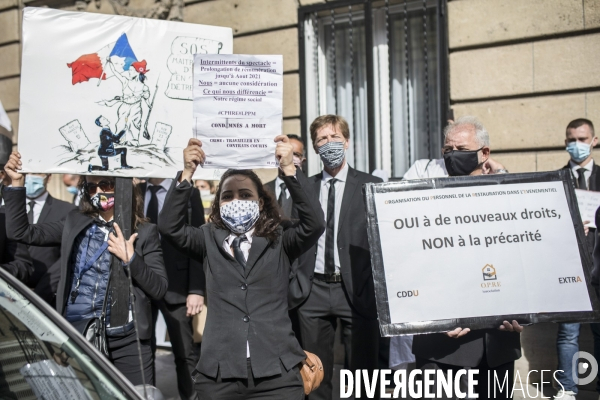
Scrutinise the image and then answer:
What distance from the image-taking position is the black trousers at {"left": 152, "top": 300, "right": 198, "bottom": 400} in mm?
5527

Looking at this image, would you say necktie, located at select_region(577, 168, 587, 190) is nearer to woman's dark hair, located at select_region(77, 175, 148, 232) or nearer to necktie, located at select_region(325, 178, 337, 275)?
necktie, located at select_region(325, 178, 337, 275)

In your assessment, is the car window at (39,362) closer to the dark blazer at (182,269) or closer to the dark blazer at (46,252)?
the dark blazer at (182,269)

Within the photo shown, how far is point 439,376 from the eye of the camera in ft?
11.9

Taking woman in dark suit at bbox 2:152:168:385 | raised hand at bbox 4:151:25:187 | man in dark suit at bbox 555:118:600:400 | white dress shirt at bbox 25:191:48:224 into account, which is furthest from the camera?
white dress shirt at bbox 25:191:48:224

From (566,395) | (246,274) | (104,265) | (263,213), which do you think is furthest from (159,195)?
(566,395)

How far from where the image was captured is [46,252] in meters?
5.62

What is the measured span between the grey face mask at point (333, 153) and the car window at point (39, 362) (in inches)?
107

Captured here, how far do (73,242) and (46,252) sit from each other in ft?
5.91

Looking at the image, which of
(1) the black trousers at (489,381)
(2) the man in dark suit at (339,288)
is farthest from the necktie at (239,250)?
(1) the black trousers at (489,381)

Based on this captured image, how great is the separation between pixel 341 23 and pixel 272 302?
5.53 m

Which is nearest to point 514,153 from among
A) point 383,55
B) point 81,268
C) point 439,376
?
point 383,55

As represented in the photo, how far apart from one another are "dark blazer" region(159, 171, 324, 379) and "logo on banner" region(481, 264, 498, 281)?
35.6 inches

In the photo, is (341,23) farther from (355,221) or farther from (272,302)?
(272,302)

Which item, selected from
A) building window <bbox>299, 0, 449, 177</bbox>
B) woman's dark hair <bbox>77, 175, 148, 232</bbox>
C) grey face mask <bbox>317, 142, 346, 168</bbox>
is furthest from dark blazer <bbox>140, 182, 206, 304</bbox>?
building window <bbox>299, 0, 449, 177</bbox>
